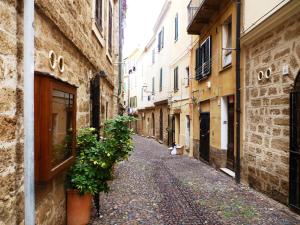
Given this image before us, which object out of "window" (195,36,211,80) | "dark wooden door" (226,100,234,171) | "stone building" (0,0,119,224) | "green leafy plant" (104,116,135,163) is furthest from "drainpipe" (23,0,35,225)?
"window" (195,36,211,80)

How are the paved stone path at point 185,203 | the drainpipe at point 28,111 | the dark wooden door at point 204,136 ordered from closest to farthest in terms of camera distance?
the drainpipe at point 28,111 < the paved stone path at point 185,203 < the dark wooden door at point 204,136

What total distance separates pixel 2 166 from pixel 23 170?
0.41 m

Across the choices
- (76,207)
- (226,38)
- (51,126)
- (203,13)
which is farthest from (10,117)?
(203,13)

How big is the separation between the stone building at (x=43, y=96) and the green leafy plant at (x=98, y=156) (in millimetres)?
286

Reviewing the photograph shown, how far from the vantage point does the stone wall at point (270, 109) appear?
19.2 ft

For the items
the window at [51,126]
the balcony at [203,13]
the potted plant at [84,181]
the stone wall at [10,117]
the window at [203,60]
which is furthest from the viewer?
the window at [203,60]

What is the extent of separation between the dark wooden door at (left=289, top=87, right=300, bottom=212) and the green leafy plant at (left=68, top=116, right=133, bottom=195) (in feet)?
9.25

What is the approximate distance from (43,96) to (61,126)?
843 mm

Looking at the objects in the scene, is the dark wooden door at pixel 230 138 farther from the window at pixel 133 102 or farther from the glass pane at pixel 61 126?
the window at pixel 133 102

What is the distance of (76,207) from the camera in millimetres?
4500

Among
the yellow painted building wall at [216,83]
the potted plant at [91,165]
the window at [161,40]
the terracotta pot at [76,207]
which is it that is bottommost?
the terracotta pot at [76,207]

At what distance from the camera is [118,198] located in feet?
21.2

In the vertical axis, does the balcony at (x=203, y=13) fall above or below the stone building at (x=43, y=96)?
above

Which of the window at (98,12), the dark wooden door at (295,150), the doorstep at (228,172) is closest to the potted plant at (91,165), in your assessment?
the dark wooden door at (295,150)
